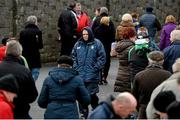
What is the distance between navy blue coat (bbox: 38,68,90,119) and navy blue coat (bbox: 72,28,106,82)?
8.85 feet

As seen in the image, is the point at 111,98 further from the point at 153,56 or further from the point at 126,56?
the point at 126,56

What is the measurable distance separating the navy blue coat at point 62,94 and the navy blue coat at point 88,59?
2.70 m

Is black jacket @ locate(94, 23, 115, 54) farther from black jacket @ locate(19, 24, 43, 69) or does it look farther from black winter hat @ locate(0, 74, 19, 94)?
black winter hat @ locate(0, 74, 19, 94)

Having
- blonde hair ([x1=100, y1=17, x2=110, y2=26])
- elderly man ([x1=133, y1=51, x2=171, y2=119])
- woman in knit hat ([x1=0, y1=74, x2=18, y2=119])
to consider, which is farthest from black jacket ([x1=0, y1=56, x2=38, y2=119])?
blonde hair ([x1=100, y1=17, x2=110, y2=26])

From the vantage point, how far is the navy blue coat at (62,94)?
8844 millimetres

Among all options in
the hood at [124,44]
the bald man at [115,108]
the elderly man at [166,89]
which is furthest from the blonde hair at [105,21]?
the bald man at [115,108]

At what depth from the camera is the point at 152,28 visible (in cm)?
1806

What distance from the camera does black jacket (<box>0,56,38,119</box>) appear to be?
875 cm

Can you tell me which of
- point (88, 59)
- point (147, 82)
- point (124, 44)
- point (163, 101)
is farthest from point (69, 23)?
point (163, 101)

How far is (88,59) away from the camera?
11727 mm

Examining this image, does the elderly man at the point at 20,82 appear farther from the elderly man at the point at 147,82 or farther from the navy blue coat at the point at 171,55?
the navy blue coat at the point at 171,55

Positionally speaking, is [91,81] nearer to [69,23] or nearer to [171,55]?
[171,55]

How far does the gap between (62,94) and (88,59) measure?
9.65 ft

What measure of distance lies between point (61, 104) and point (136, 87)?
1263mm
